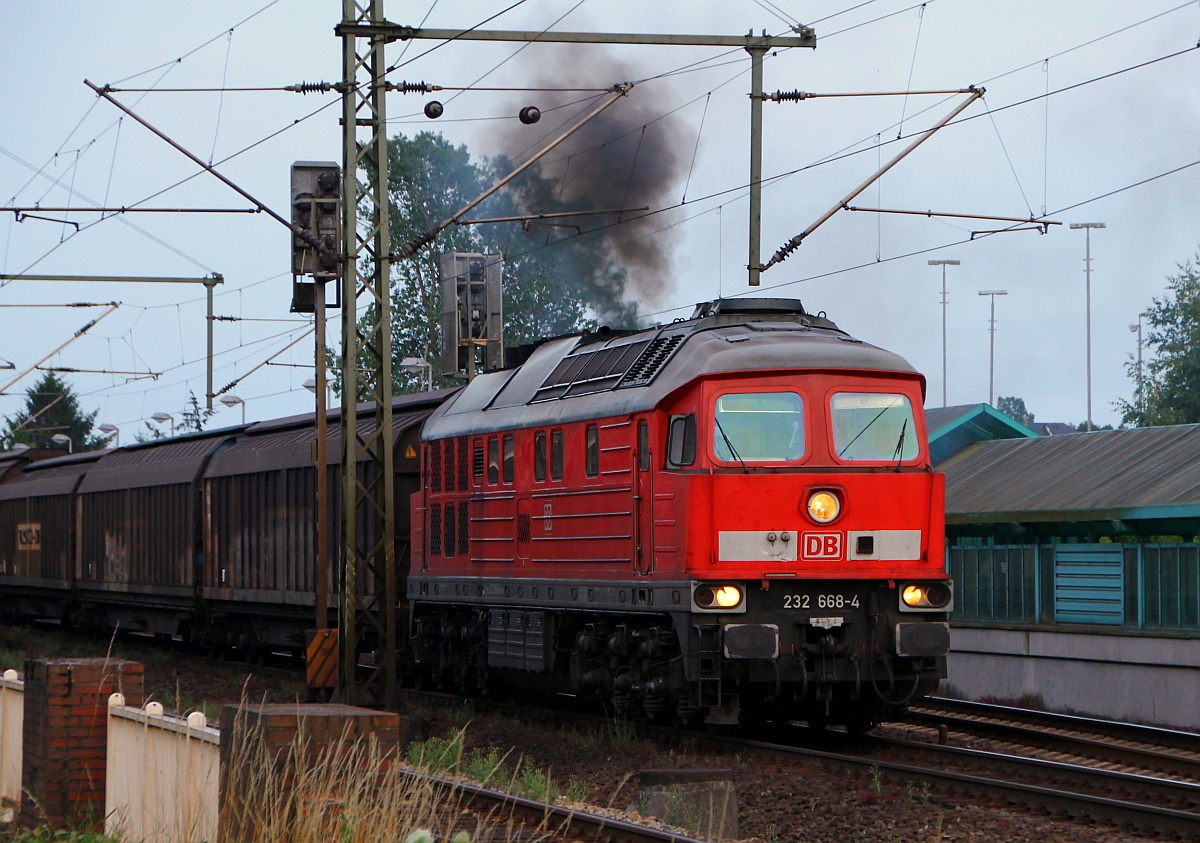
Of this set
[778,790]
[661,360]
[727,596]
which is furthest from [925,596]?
[661,360]

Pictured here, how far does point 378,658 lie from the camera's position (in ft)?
65.6

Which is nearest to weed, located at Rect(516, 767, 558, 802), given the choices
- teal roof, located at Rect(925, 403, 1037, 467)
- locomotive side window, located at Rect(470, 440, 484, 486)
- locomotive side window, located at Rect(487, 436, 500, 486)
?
locomotive side window, located at Rect(487, 436, 500, 486)

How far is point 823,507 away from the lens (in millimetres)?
14391

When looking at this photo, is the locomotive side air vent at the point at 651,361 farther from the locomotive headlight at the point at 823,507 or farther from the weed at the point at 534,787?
the weed at the point at 534,787

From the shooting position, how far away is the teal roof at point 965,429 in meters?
26.0

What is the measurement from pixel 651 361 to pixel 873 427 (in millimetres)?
2230

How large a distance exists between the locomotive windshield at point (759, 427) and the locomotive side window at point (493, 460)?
4315mm

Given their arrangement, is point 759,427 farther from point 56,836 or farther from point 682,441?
point 56,836

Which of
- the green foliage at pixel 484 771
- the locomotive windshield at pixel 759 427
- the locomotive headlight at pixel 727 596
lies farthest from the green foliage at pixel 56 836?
the locomotive windshield at pixel 759 427

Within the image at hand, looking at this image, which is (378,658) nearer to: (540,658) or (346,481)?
(346,481)

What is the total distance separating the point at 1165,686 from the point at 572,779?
8347 mm

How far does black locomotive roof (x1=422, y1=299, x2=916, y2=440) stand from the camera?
48.1ft

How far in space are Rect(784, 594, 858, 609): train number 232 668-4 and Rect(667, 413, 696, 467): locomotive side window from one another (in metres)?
1.50

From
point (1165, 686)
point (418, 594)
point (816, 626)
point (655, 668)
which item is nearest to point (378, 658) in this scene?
point (418, 594)
